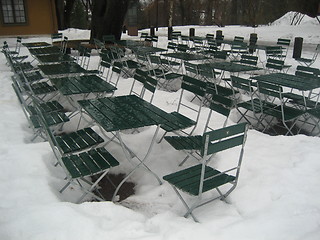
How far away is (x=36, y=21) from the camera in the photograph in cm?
1856

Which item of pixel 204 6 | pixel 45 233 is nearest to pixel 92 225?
pixel 45 233

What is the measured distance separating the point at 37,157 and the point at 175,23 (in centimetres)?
3862

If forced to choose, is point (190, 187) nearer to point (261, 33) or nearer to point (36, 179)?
point (36, 179)

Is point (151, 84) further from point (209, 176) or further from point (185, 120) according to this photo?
point (209, 176)

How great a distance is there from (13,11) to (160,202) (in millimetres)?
17821

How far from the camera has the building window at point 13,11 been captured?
1758 cm

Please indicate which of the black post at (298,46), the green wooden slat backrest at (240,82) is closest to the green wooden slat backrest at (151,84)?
the green wooden slat backrest at (240,82)

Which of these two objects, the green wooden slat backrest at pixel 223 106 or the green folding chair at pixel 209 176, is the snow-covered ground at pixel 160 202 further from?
the green wooden slat backrest at pixel 223 106

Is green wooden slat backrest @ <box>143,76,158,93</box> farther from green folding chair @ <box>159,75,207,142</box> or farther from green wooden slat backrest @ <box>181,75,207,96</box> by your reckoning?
green wooden slat backrest @ <box>181,75,207,96</box>

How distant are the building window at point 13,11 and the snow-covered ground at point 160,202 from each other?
14.9 m

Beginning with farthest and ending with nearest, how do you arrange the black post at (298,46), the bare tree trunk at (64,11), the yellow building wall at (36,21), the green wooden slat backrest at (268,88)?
the bare tree trunk at (64,11) → the yellow building wall at (36,21) → the black post at (298,46) → the green wooden slat backrest at (268,88)

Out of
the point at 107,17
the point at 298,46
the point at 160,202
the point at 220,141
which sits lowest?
the point at 160,202

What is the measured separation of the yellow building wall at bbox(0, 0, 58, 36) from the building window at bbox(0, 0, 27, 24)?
23 centimetres

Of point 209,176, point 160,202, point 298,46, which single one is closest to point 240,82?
point 209,176
